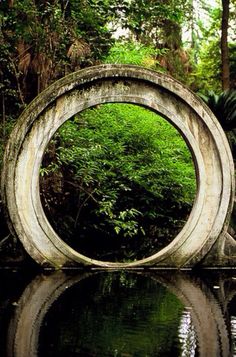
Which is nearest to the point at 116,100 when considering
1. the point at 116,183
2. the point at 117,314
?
the point at 116,183

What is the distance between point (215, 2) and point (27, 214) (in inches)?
702

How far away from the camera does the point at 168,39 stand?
20875mm

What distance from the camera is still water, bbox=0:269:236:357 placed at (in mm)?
4367

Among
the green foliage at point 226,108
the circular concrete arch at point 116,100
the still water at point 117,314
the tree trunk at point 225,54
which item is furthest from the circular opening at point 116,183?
the tree trunk at point 225,54

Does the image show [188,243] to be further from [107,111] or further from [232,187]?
[107,111]

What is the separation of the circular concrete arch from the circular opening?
5.10ft

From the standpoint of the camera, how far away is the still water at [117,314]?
4.37 metres

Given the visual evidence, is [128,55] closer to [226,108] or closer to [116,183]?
[226,108]

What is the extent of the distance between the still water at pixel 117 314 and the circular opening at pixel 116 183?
2.66 m

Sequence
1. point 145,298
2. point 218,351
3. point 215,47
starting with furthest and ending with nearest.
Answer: point 215,47
point 145,298
point 218,351

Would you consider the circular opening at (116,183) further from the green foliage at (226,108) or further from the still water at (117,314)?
the still water at (117,314)

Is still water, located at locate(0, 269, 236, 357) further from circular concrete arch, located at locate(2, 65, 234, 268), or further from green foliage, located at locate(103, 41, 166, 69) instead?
green foliage, located at locate(103, 41, 166, 69)

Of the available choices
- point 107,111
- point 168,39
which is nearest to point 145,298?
point 107,111

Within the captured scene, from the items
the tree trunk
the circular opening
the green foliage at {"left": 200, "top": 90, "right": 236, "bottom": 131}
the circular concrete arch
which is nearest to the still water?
the circular concrete arch
